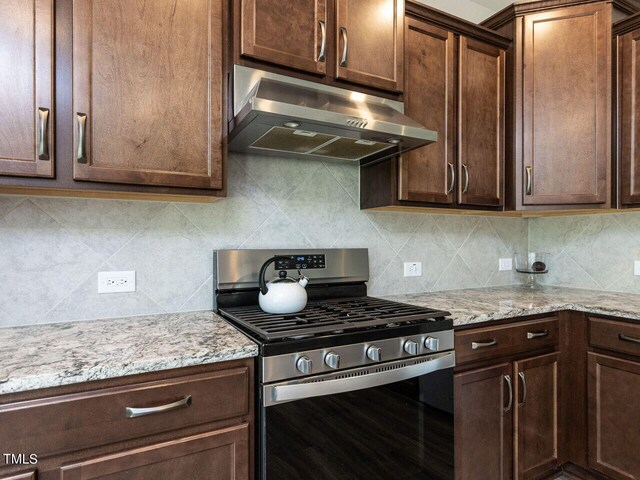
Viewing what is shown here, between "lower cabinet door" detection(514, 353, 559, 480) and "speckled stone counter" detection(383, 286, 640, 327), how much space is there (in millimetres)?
256

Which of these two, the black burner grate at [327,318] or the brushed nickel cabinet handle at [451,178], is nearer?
the black burner grate at [327,318]

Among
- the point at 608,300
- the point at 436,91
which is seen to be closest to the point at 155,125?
the point at 436,91

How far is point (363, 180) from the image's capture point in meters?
2.17

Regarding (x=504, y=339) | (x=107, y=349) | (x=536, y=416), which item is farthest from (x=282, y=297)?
(x=536, y=416)

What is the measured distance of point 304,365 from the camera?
1.23 meters

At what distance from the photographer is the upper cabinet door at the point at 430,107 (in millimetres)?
1937

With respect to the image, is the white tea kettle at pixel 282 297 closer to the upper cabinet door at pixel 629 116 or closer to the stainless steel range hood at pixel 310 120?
the stainless steel range hood at pixel 310 120

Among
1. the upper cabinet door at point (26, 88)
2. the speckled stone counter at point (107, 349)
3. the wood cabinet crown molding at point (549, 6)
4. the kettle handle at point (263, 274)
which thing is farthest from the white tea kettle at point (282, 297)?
the wood cabinet crown molding at point (549, 6)

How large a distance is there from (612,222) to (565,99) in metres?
0.87

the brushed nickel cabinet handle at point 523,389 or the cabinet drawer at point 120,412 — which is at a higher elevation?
the cabinet drawer at point 120,412

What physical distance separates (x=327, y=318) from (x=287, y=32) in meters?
1.18

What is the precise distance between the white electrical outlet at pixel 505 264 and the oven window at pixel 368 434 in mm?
1402

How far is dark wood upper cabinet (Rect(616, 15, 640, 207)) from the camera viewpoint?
204 cm

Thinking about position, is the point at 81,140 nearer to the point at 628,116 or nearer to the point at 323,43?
the point at 323,43
